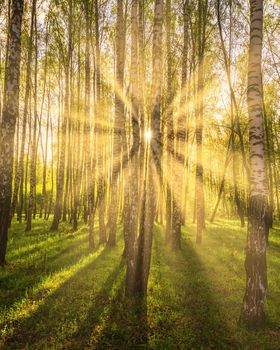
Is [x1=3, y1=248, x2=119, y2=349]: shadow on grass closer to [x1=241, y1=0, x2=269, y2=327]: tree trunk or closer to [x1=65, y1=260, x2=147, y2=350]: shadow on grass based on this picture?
[x1=65, y1=260, x2=147, y2=350]: shadow on grass

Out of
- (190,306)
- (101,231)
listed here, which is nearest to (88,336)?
(190,306)

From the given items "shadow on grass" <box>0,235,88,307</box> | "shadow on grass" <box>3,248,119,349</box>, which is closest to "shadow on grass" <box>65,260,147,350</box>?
"shadow on grass" <box>3,248,119,349</box>

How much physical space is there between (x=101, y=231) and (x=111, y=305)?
21.3 ft

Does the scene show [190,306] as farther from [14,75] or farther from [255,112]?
[14,75]

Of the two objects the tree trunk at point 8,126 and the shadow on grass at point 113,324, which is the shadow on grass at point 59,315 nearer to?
the shadow on grass at point 113,324

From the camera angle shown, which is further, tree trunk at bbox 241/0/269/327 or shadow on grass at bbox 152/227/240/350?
tree trunk at bbox 241/0/269/327

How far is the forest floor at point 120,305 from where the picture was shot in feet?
14.6

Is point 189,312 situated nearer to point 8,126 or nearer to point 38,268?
point 38,268

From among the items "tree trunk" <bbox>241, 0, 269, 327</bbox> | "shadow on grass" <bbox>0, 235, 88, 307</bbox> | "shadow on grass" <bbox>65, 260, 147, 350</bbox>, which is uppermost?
"tree trunk" <bbox>241, 0, 269, 327</bbox>

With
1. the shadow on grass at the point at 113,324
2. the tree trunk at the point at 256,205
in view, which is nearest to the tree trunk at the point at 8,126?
the shadow on grass at the point at 113,324

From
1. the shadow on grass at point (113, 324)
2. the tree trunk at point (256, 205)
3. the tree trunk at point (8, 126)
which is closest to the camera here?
the shadow on grass at point (113, 324)

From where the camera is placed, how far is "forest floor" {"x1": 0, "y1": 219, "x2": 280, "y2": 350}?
4457 millimetres

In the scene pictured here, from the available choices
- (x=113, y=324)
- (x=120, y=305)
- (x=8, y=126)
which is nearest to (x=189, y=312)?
(x=120, y=305)

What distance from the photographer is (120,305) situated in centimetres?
564
